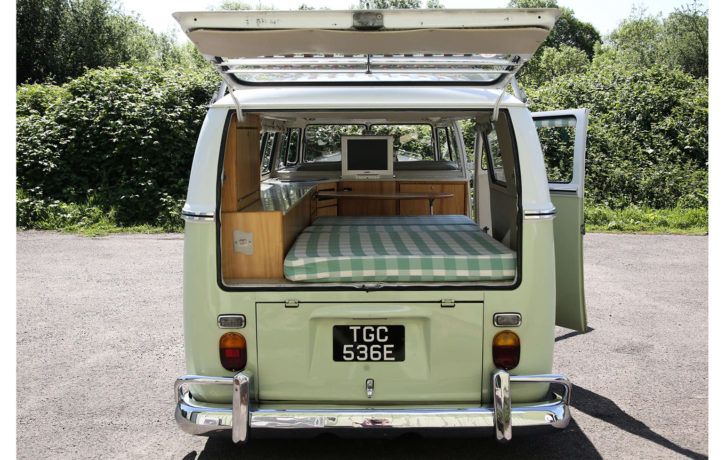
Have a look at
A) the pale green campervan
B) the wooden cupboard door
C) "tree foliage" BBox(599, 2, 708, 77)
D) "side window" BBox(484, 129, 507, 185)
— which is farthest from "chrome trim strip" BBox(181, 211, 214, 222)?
"tree foliage" BBox(599, 2, 708, 77)

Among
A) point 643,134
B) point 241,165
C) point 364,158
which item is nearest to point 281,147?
point 364,158

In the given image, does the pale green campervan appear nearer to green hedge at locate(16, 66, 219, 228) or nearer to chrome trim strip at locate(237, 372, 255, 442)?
chrome trim strip at locate(237, 372, 255, 442)

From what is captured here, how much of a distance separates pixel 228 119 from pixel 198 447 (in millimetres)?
1872

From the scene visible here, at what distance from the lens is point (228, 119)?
319cm

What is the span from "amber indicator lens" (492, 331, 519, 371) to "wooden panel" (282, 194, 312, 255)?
120cm

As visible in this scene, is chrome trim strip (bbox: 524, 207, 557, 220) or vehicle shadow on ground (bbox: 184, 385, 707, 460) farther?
vehicle shadow on ground (bbox: 184, 385, 707, 460)

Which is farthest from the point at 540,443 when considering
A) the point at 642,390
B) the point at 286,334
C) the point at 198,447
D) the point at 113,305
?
the point at 113,305

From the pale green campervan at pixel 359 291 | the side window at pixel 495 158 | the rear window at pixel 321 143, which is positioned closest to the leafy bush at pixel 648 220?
the rear window at pixel 321 143

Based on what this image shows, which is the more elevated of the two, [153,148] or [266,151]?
[153,148]

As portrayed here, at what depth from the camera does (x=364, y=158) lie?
6.58 meters

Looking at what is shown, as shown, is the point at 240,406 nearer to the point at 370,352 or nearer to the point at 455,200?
the point at 370,352

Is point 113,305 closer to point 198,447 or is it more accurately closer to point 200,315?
point 198,447

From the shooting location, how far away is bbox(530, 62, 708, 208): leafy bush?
13062 millimetres

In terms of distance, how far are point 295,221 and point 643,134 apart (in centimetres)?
1215
